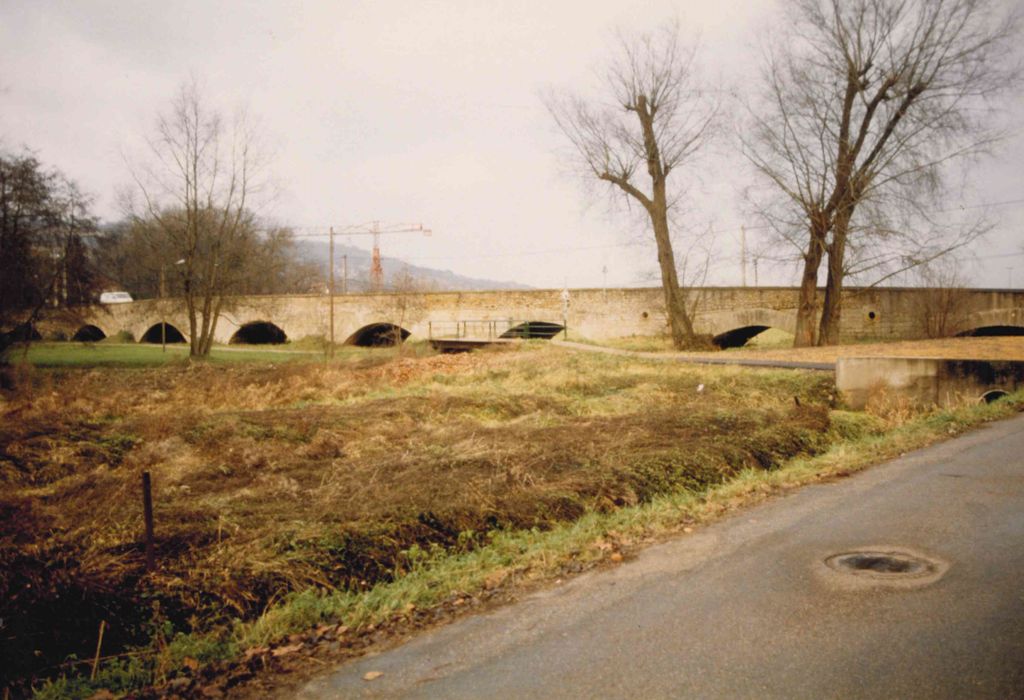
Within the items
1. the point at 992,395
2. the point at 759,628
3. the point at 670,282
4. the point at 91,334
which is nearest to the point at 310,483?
the point at 759,628

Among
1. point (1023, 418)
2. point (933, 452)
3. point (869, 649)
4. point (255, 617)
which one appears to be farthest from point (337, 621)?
point (1023, 418)

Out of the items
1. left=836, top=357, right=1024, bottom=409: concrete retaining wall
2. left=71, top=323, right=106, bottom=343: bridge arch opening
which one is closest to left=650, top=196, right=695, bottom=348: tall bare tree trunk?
left=836, top=357, right=1024, bottom=409: concrete retaining wall

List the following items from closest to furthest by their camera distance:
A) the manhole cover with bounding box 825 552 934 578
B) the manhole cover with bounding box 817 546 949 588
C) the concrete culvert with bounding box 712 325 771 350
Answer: the manhole cover with bounding box 817 546 949 588
the manhole cover with bounding box 825 552 934 578
the concrete culvert with bounding box 712 325 771 350

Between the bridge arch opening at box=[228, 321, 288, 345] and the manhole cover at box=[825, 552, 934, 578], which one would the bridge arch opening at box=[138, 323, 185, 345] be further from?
the manhole cover at box=[825, 552, 934, 578]

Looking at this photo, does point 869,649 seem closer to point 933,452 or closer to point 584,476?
point 584,476

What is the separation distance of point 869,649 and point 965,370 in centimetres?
1073

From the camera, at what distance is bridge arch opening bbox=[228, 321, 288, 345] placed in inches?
1896

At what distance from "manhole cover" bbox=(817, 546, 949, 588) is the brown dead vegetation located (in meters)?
2.27

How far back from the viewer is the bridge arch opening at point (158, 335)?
5019 cm

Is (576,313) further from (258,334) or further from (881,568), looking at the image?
(881,568)

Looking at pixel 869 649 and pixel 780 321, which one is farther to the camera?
pixel 780 321

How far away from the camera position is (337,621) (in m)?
4.04

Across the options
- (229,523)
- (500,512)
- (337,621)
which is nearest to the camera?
(337,621)

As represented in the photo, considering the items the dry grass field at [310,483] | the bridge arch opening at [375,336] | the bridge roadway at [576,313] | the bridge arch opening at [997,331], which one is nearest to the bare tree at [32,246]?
the bridge roadway at [576,313]
